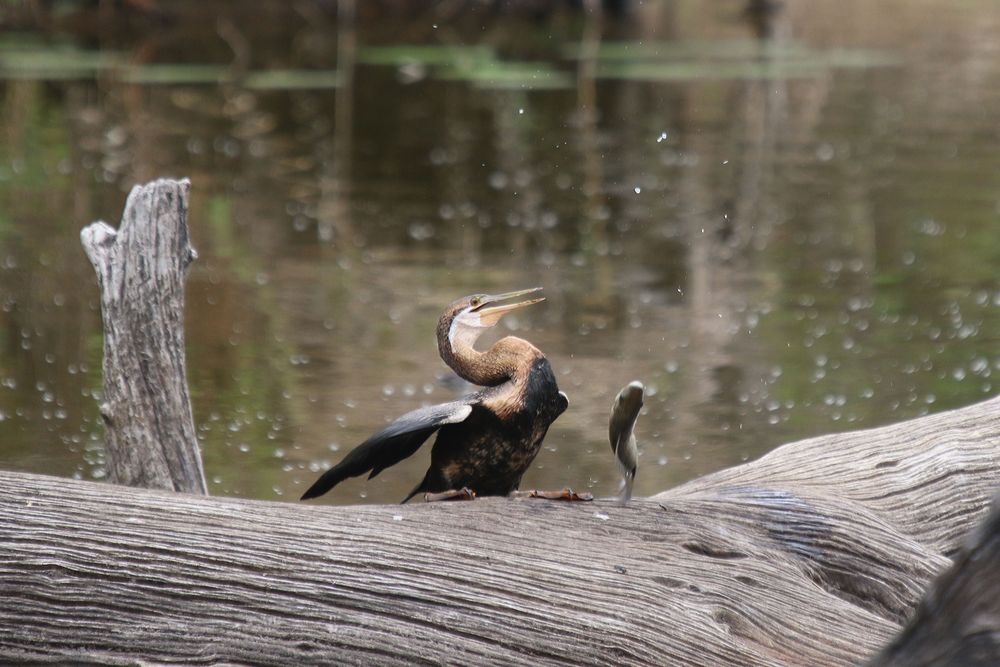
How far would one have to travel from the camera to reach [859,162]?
10.7 m

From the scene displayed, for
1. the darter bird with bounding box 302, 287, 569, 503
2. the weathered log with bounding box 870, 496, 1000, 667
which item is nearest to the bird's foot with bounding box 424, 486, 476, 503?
the darter bird with bounding box 302, 287, 569, 503

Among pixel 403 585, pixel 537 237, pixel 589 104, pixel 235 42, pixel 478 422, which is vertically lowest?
pixel 403 585

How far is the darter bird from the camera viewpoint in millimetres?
2547

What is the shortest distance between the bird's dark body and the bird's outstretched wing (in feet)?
0.16

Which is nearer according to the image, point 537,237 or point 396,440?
point 396,440

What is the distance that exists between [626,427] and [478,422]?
0.90 ft

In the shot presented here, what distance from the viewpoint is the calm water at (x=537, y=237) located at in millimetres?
5484

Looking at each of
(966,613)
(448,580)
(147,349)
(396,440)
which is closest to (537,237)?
(147,349)

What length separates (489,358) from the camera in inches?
103

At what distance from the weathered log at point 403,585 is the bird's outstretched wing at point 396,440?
124mm

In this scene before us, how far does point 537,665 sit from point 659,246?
6268mm

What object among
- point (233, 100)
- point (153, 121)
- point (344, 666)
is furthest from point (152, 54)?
point (344, 666)

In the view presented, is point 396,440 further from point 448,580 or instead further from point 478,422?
point 448,580

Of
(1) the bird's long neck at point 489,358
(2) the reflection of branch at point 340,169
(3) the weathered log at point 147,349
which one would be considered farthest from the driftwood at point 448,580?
(2) the reflection of branch at point 340,169
